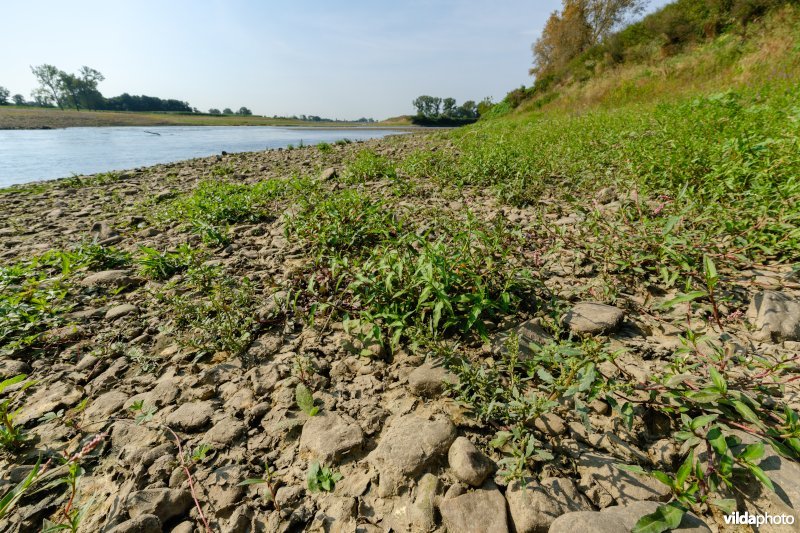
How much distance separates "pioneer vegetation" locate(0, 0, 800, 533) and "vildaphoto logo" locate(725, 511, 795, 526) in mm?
20

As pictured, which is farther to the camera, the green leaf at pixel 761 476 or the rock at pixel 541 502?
the rock at pixel 541 502

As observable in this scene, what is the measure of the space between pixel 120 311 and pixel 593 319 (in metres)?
4.03

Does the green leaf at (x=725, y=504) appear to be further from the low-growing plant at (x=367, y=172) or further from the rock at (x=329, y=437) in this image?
the low-growing plant at (x=367, y=172)

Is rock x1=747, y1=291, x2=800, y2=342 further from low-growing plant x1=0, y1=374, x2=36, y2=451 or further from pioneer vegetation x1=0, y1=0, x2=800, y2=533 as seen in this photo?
low-growing plant x1=0, y1=374, x2=36, y2=451

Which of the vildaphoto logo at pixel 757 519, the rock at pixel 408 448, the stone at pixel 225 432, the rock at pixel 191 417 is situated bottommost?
the rock at pixel 191 417

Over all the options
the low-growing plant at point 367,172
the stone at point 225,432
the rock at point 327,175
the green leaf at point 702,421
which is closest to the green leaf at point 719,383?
the green leaf at point 702,421

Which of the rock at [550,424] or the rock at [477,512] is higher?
the rock at [550,424]

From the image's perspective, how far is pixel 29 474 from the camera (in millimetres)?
1821

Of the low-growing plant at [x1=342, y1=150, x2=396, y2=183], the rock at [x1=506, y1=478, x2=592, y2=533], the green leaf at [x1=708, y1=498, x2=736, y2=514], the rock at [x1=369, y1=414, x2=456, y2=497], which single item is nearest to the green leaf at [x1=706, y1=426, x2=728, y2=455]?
the green leaf at [x1=708, y1=498, x2=736, y2=514]

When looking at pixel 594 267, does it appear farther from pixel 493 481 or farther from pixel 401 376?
pixel 493 481

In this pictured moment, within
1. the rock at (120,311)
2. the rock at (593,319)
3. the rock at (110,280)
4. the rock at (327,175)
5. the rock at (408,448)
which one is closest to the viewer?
the rock at (408,448)

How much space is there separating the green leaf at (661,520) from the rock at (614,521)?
4cm

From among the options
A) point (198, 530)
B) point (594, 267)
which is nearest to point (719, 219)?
point (594, 267)

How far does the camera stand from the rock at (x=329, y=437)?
6.03 ft
